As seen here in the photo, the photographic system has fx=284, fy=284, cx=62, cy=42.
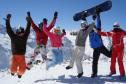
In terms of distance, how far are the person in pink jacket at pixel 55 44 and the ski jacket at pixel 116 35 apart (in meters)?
3.83

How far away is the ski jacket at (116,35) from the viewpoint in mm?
14234

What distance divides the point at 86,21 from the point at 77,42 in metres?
1.22

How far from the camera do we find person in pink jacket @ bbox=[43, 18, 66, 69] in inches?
678

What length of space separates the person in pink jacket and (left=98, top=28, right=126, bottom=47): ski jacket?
3828 mm

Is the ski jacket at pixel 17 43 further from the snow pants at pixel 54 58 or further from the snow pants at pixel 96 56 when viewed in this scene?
the snow pants at pixel 54 58

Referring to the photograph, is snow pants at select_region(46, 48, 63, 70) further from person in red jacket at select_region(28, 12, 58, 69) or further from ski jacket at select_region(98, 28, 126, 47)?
ski jacket at select_region(98, 28, 126, 47)

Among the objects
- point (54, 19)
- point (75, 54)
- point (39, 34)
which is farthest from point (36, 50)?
point (75, 54)

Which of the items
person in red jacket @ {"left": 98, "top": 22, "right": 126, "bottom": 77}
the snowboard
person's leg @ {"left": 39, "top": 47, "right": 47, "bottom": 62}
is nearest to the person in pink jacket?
person's leg @ {"left": 39, "top": 47, "right": 47, "bottom": 62}

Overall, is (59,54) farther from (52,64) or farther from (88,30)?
(88,30)

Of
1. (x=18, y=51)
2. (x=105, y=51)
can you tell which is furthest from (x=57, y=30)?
(x=105, y=51)

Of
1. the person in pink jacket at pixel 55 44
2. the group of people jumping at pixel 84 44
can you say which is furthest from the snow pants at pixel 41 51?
the group of people jumping at pixel 84 44

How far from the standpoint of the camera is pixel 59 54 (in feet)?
63.4

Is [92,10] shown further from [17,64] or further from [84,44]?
[17,64]

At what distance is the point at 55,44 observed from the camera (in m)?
18.1
